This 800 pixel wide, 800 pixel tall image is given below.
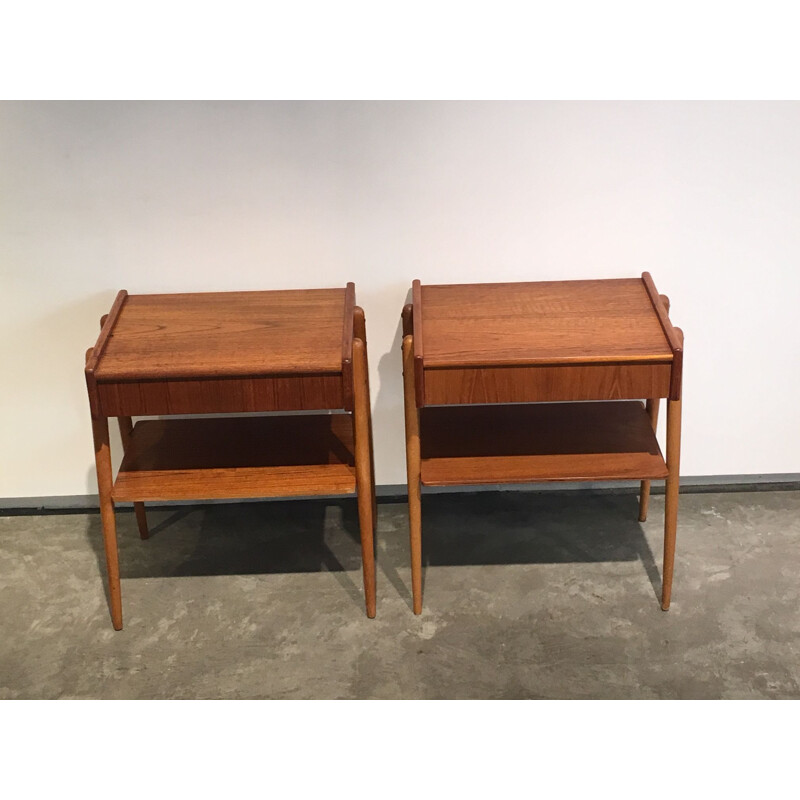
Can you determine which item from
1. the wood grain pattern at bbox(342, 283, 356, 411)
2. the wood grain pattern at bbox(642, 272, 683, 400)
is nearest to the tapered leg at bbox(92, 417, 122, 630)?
the wood grain pattern at bbox(342, 283, 356, 411)

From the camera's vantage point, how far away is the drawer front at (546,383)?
2.50m

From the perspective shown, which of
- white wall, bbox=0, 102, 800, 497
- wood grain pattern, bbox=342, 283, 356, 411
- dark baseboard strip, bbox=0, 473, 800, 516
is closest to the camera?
wood grain pattern, bbox=342, 283, 356, 411

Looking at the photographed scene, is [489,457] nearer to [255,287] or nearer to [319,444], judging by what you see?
[319,444]

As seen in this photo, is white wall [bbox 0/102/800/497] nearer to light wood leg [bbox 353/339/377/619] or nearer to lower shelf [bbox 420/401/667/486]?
lower shelf [bbox 420/401/667/486]

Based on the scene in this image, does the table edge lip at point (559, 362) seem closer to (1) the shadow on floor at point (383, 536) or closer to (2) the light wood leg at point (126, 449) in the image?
(1) the shadow on floor at point (383, 536)

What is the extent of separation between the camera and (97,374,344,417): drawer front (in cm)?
250

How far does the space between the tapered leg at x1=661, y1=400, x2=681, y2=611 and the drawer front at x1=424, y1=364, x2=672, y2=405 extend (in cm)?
9

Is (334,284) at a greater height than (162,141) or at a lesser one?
lesser

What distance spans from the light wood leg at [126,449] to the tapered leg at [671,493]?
4.72 ft

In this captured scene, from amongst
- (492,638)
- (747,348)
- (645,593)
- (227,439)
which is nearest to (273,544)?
(227,439)

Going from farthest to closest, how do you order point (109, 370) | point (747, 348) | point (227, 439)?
point (747, 348), point (227, 439), point (109, 370)

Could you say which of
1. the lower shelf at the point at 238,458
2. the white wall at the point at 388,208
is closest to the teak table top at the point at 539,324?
the white wall at the point at 388,208

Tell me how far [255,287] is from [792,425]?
5.43 ft

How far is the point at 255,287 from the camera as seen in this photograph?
2965mm
